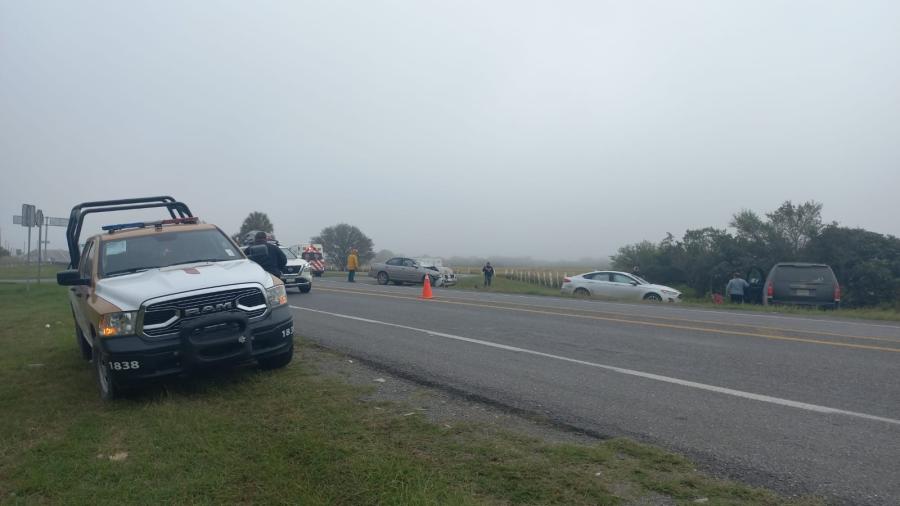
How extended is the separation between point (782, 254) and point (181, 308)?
32.1 m

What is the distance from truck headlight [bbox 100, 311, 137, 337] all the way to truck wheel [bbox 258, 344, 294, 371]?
1.55 m

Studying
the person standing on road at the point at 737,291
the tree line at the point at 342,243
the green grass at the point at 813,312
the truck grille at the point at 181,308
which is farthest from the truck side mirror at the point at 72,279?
the tree line at the point at 342,243

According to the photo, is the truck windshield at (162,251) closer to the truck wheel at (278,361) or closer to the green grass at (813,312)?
the truck wheel at (278,361)

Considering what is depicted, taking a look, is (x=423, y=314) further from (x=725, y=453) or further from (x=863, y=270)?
(x=863, y=270)

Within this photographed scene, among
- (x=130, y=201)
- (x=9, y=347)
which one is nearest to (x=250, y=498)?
(x=130, y=201)

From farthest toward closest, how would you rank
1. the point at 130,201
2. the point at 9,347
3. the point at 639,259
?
the point at 639,259 < the point at 9,347 < the point at 130,201

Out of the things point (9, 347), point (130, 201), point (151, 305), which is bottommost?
point (9, 347)

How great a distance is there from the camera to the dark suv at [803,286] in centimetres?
1886

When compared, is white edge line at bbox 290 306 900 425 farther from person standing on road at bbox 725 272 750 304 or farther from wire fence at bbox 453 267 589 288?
wire fence at bbox 453 267 589 288

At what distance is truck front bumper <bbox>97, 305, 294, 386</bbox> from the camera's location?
600 cm

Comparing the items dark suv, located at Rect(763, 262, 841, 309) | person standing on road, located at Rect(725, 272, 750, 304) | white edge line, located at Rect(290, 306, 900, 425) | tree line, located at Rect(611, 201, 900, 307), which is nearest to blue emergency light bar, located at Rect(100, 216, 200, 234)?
white edge line, located at Rect(290, 306, 900, 425)

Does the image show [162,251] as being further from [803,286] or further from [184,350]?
[803,286]

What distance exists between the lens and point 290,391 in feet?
21.0

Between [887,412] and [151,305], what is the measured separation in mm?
6683
